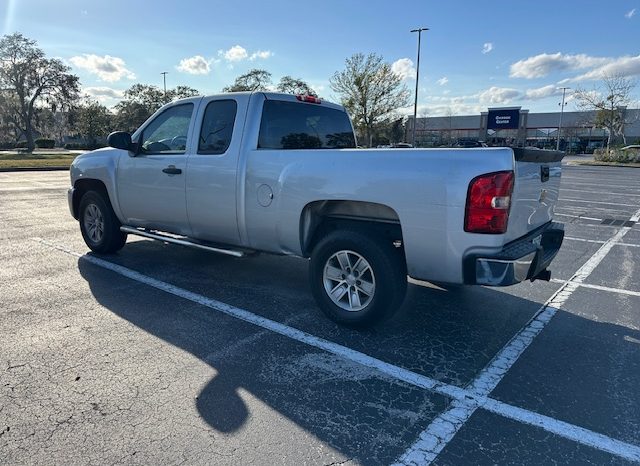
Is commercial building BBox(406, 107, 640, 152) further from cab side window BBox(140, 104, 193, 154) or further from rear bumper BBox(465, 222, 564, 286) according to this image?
rear bumper BBox(465, 222, 564, 286)

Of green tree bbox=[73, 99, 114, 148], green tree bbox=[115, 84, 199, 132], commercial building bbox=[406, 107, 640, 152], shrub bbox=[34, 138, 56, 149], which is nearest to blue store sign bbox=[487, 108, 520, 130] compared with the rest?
commercial building bbox=[406, 107, 640, 152]

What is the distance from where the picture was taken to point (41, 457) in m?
2.40

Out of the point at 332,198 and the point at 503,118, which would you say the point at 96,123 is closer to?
the point at 503,118

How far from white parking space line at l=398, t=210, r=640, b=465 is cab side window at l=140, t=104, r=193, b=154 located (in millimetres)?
3760

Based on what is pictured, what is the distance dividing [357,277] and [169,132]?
2896 mm

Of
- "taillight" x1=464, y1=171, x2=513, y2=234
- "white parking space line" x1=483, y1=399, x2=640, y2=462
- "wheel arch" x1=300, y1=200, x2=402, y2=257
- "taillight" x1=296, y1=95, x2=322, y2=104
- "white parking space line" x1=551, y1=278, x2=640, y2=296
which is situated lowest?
"white parking space line" x1=551, y1=278, x2=640, y2=296

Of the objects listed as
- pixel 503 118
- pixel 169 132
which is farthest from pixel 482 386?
pixel 503 118

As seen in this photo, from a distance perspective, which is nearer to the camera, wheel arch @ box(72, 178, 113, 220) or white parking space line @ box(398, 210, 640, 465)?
white parking space line @ box(398, 210, 640, 465)

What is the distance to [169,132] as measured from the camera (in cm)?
538

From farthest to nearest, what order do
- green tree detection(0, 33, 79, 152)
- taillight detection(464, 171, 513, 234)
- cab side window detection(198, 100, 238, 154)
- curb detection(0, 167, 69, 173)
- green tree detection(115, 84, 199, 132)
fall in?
green tree detection(115, 84, 199, 132)
green tree detection(0, 33, 79, 152)
curb detection(0, 167, 69, 173)
cab side window detection(198, 100, 238, 154)
taillight detection(464, 171, 513, 234)

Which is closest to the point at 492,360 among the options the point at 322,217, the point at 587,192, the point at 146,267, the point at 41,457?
the point at 322,217

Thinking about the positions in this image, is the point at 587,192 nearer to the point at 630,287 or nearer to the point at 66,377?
the point at 630,287

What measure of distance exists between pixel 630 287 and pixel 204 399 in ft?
16.4

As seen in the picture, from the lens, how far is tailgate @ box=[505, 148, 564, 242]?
344cm
